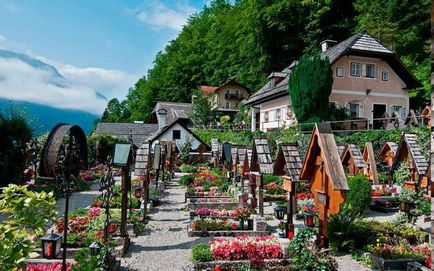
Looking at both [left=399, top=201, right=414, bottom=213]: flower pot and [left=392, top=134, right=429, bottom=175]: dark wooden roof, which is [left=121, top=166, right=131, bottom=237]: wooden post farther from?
[left=392, top=134, right=429, bottom=175]: dark wooden roof

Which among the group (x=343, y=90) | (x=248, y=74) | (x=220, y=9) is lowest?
(x=343, y=90)

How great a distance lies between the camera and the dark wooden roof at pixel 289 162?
1033 cm

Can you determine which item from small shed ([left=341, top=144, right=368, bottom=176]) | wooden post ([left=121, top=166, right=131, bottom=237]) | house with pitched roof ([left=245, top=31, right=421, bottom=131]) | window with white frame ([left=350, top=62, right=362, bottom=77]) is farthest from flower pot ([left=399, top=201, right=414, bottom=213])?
window with white frame ([left=350, top=62, right=362, bottom=77])

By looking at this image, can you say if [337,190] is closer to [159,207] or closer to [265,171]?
[265,171]

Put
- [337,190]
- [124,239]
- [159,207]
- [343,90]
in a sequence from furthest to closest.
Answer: [343,90], [159,207], [124,239], [337,190]

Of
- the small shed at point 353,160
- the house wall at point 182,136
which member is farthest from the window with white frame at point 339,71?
the house wall at point 182,136

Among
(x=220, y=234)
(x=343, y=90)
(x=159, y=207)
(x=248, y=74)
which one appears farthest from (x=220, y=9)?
(x=220, y=234)

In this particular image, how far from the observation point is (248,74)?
195ft

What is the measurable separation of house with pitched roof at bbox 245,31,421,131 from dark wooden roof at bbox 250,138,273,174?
1803cm

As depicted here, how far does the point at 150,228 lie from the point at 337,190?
735 cm

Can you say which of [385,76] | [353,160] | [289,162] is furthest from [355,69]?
[289,162]

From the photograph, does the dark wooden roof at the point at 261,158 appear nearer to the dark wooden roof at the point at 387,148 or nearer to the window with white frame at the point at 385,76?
the dark wooden roof at the point at 387,148

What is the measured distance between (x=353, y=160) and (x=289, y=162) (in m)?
10.4

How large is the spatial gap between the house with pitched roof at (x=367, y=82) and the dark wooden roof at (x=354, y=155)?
11.2 metres
